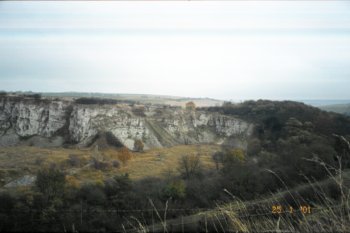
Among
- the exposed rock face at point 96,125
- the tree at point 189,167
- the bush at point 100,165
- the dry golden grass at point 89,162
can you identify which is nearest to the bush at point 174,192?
the tree at point 189,167

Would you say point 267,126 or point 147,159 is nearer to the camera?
point 147,159

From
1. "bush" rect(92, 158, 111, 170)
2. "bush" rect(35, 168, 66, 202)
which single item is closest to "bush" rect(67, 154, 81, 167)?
"bush" rect(92, 158, 111, 170)

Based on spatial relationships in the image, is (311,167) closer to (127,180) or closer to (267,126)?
(127,180)

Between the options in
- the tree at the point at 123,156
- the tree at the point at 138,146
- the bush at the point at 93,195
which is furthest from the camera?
Result: the tree at the point at 138,146

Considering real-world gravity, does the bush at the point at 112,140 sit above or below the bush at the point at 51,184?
below

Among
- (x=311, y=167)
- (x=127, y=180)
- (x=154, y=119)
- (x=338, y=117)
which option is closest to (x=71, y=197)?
(x=127, y=180)

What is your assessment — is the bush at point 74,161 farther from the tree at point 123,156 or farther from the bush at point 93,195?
the bush at point 93,195

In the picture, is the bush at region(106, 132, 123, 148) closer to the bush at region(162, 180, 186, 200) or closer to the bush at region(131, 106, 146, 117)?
the bush at region(131, 106, 146, 117)

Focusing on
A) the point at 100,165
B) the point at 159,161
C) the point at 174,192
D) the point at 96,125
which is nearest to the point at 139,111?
the point at 96,125
